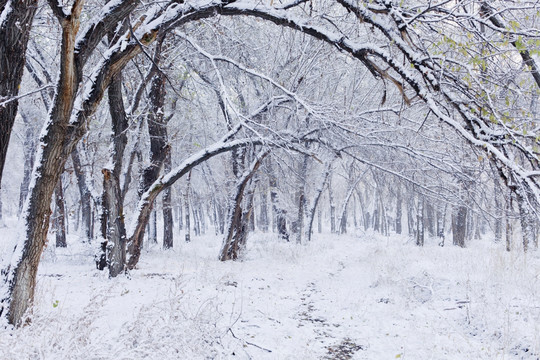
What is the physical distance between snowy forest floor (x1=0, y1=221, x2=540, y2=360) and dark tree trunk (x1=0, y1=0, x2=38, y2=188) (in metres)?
2.30

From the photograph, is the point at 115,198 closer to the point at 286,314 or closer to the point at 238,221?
the point at 286,314

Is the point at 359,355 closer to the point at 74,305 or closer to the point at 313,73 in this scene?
the point at 74,305

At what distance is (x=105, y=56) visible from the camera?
14.8 ft

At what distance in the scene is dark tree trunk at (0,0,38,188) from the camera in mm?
4172

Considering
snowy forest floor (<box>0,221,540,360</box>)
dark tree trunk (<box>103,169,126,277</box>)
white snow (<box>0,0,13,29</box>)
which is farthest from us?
dark tree trunk (<box>103,169,126,277</box>)

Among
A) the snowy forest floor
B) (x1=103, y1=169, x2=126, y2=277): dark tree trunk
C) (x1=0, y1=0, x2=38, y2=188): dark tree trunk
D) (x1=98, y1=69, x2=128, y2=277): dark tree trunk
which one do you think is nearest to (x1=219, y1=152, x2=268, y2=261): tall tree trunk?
the snowy forest floor

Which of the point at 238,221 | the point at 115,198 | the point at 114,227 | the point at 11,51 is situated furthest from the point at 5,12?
the point at 238,221

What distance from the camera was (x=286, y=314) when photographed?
6.75 meters

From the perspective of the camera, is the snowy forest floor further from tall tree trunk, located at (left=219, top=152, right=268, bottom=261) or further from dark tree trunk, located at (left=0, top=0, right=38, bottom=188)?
dark tree trunk, located at (left=0, top=0, right=38, bottom=188)

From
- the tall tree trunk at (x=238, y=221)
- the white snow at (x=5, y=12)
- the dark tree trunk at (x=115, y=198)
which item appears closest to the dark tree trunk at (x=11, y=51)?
the white snow at (x=5, y=12)

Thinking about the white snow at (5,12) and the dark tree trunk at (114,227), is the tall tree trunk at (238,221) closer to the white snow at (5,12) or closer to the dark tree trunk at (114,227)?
the dark tree trunk at (114,227)

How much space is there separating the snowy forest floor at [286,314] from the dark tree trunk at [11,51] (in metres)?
2.30

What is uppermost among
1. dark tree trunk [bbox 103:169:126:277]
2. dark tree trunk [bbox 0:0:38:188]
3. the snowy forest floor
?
dark tree trunk [bbox 0:0:38:188]

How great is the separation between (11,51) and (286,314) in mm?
5884
